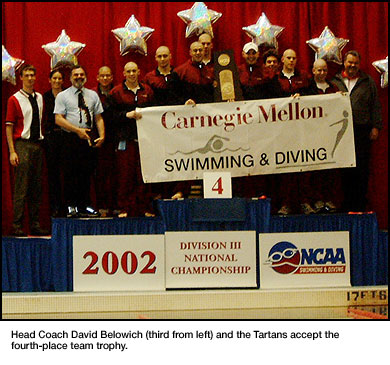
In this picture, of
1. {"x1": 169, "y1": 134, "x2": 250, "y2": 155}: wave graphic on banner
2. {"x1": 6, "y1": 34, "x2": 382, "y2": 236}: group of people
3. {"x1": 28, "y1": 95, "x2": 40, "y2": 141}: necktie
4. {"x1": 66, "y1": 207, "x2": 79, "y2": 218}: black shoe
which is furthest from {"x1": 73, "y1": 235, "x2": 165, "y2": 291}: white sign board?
{"x1": 28, "y1": 95, "x2": 40, "y2": 141}: necktie

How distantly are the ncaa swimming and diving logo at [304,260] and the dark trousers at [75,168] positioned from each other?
5.79 feet

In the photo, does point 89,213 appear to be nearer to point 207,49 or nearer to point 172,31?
point 207,49

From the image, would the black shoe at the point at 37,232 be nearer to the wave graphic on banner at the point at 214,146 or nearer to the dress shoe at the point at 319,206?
the wave graphic on banner at the point at 214,146

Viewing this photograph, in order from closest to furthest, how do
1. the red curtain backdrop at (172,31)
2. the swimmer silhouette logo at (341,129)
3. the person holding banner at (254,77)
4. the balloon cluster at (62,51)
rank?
the swimmer silhouette logo at (341,129) → the person holding banner at (254,77) → the balloon cluster at (62,51) → the red curtain backdrop at (172,31)

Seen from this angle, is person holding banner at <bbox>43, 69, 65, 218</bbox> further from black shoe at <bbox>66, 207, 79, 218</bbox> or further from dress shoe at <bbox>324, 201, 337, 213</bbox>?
dress shoe at <bbox>324, 201, 337, 213</bbox>

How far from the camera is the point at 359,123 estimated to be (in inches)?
251

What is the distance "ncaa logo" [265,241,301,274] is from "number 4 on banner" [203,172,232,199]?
0.57 m

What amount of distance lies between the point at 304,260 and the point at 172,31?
2864 millimetres

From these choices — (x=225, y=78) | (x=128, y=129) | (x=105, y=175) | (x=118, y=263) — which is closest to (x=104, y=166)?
(x=105, y=175)

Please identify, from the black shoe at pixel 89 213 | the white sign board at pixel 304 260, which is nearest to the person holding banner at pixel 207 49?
the black shoe at pixel 89 213

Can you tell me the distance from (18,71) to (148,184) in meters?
1.81

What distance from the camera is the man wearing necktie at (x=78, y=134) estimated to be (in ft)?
19.7

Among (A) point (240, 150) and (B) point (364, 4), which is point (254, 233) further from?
(B) point (364, 4)

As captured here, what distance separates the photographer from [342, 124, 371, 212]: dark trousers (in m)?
6.35
